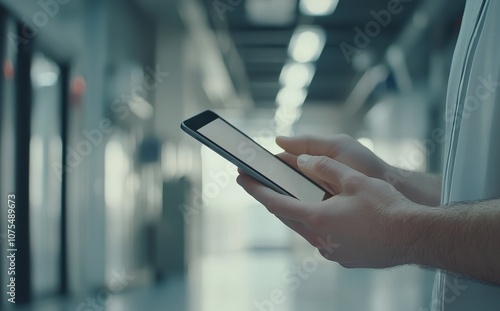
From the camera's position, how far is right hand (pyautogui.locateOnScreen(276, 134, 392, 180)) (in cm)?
130

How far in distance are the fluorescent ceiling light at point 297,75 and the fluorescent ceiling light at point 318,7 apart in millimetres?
2577

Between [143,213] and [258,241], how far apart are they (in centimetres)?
687

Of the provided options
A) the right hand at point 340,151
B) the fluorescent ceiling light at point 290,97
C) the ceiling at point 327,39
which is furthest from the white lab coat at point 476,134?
the fluorescent ceiling light at point 290,97

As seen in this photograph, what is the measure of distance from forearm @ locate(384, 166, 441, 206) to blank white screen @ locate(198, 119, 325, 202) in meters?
0.16

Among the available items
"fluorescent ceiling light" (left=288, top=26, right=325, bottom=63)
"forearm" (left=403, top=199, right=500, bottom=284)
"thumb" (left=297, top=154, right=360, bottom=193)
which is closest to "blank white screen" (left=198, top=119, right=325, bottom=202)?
"thumb" (left=297, top=154, right=360, bottom=193)

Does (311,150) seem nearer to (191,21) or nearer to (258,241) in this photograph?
(191,21)

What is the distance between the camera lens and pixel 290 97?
13.2 m

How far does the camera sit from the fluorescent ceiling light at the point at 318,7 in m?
7.13

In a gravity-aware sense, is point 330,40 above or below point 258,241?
above

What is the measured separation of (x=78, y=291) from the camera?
17.1 feet

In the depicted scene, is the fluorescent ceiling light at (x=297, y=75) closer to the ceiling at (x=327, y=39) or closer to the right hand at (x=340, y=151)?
the ceiling at (x=327, y=39)

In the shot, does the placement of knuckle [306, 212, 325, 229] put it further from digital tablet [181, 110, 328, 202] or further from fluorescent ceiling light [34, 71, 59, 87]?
fluorescent ceiling light [34, 71, 59, 87]

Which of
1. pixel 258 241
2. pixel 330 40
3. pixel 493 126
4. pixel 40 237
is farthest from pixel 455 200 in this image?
pixel 258 241

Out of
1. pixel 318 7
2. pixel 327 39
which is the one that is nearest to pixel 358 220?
pixel 318 7
